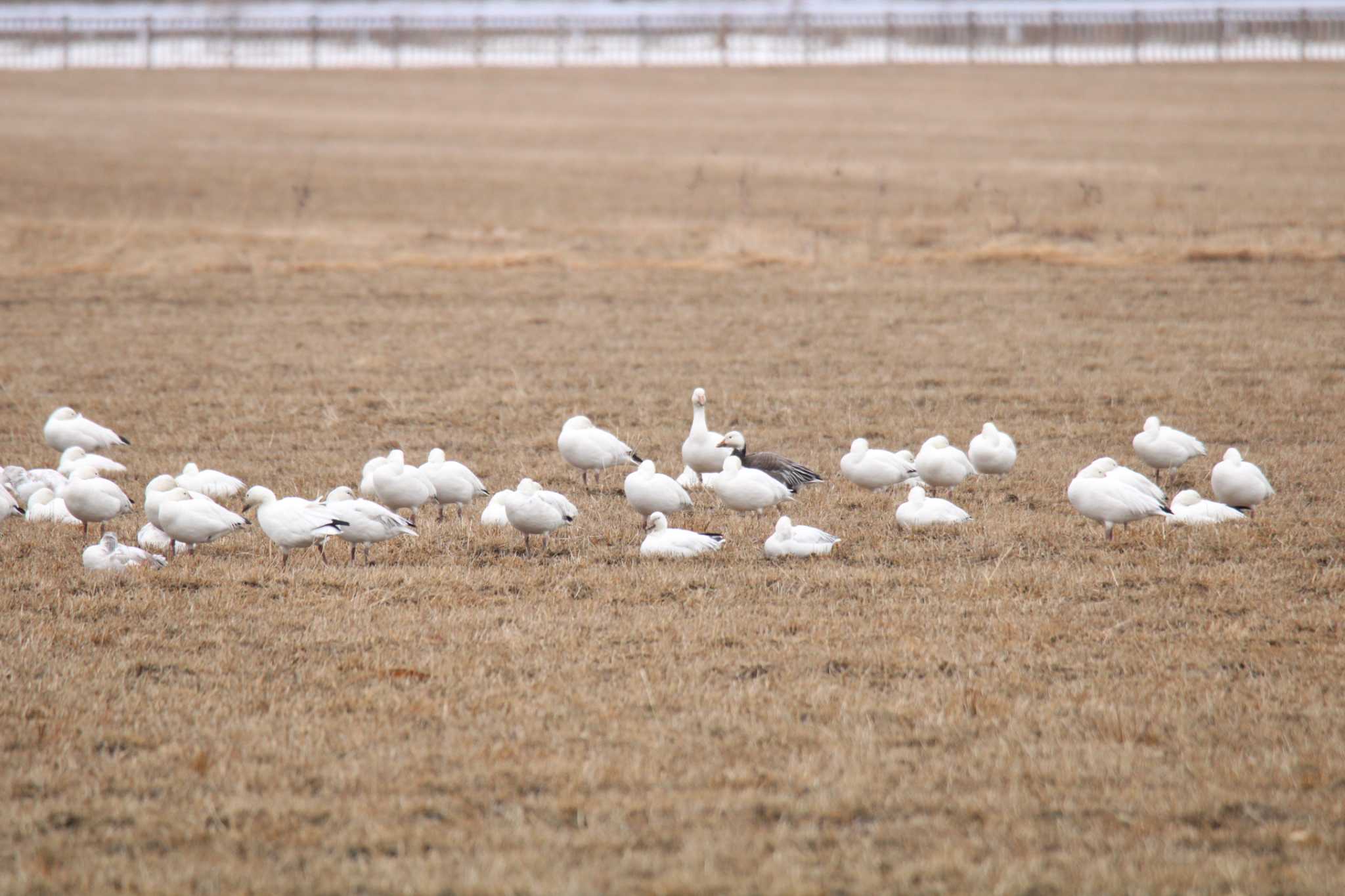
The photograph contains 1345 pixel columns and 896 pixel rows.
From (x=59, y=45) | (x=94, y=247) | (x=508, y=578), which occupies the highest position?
(x=59, y=45)

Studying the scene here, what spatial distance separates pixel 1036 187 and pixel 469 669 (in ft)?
89.1

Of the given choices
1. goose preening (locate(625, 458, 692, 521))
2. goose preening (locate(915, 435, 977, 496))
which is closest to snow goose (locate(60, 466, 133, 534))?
goose preening (locate(625, 458, 692, 521))

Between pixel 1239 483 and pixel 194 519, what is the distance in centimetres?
732

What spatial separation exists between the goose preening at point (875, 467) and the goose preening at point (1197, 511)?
6.57 feet

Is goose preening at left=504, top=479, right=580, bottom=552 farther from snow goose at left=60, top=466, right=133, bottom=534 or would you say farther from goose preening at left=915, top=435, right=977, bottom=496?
goose preening at left=915, top=435, right=977, bottom=496

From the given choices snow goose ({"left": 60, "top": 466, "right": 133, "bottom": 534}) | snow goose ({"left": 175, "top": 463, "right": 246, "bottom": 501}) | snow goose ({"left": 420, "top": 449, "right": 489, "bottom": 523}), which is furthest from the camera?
snow goose ({"left": 175, "top": 463, "right": 246, "bottom": 501})

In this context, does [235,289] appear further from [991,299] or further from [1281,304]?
[1281,304]

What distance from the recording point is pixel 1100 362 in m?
16.2

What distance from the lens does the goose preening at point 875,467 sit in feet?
34.5

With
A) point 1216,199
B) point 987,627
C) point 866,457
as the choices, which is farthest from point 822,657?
point 1216,199

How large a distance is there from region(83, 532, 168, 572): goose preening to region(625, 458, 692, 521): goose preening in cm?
323

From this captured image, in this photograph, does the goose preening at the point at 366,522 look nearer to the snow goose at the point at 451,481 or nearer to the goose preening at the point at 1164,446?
the snow goose at the point at 451,481

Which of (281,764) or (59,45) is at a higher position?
(59,45)

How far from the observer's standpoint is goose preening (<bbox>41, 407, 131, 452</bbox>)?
12.2m
